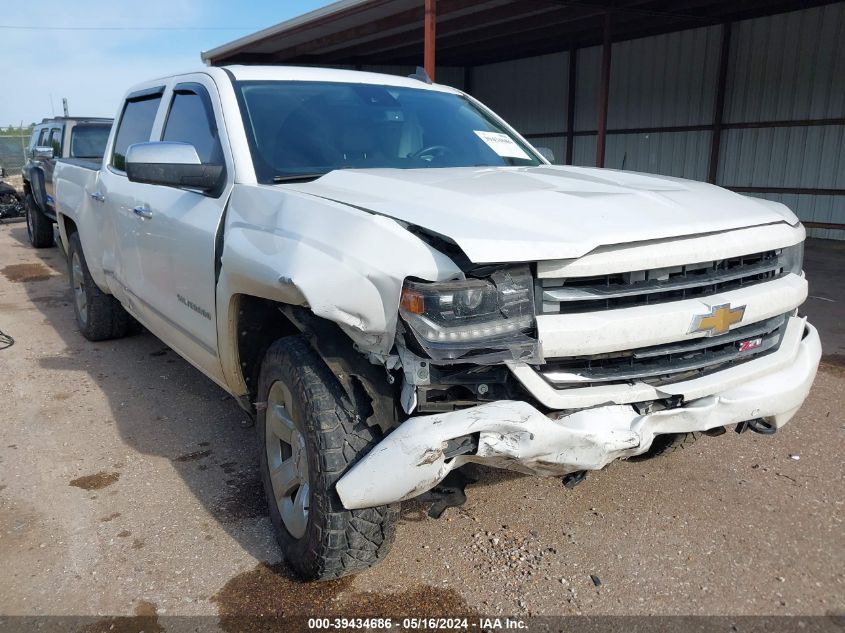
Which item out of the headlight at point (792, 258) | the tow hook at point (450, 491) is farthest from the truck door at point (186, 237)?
the headlight at point (792, 258)

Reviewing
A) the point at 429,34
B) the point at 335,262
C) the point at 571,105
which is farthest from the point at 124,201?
the point at 571,105

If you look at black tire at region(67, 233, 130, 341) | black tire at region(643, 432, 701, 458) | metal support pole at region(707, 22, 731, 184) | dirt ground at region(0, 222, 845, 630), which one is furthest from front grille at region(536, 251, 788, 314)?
metal support pole at region(707, 22, 731, 184)

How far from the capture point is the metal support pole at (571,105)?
55.5 ft

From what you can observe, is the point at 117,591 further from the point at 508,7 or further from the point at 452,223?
the point at 508,7

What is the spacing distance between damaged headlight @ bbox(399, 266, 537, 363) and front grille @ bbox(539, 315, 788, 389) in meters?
0.17

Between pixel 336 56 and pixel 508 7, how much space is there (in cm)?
755

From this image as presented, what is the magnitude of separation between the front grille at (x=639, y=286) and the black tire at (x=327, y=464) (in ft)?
2.36

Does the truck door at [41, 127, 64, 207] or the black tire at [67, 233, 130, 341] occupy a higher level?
the truck door at [41, 127, 64, 207]

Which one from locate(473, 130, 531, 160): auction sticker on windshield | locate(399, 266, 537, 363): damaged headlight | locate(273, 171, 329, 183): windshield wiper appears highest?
locate(473, 130, 531, 160): auction sticker on windshield

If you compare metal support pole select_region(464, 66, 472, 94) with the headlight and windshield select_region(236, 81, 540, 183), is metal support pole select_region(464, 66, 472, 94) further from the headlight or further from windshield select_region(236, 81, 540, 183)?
the headlight

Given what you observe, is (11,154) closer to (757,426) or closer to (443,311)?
(443,311)

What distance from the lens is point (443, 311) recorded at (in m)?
2.05

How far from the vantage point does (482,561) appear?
2725mm

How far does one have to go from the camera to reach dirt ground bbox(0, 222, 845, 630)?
98.8 inches
